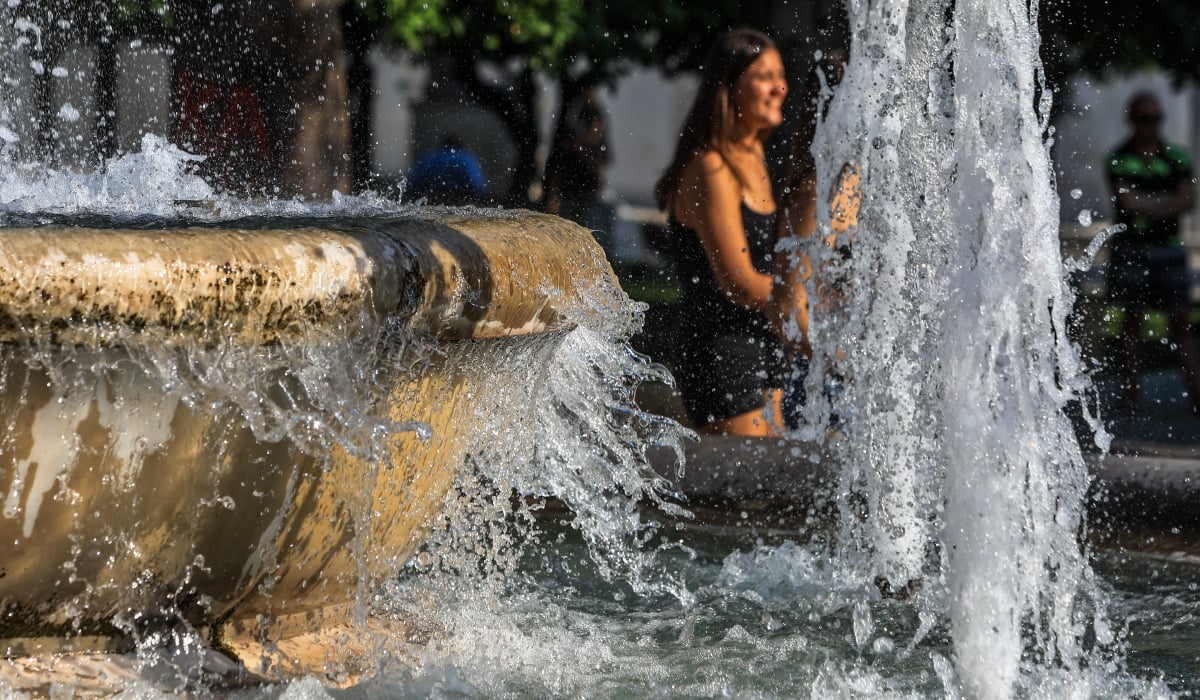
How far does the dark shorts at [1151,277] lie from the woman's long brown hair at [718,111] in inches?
145

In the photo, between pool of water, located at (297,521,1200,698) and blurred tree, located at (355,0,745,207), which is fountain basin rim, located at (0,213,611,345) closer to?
pool of water, located at (297,521,1200,698)

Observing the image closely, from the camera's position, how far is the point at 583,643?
106 inches

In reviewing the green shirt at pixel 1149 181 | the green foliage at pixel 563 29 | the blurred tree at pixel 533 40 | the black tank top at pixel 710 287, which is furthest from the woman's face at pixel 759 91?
the green foliage at pixel 563 29

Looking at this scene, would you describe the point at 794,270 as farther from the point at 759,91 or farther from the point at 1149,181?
the point at 1149,181

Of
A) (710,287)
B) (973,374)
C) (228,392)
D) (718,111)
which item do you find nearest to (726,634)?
(973,374)

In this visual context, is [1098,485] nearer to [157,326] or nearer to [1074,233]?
[157,326]

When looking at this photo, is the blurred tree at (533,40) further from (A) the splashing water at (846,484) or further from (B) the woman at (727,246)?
(A) the splashing water at (846,484)

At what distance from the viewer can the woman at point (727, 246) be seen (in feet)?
13.7

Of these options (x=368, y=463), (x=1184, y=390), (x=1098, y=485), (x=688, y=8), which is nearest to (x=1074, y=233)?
(x=688, y=8)

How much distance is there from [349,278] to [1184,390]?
711 centimetres

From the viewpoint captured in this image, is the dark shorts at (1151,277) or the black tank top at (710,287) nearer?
the black tank top at (710,287)

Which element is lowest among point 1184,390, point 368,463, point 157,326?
point 1184,390

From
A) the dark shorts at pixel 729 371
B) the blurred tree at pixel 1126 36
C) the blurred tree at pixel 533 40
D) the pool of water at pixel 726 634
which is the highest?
the blurred tree at pixel 1126 36

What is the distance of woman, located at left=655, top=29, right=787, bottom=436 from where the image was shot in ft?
13.7
